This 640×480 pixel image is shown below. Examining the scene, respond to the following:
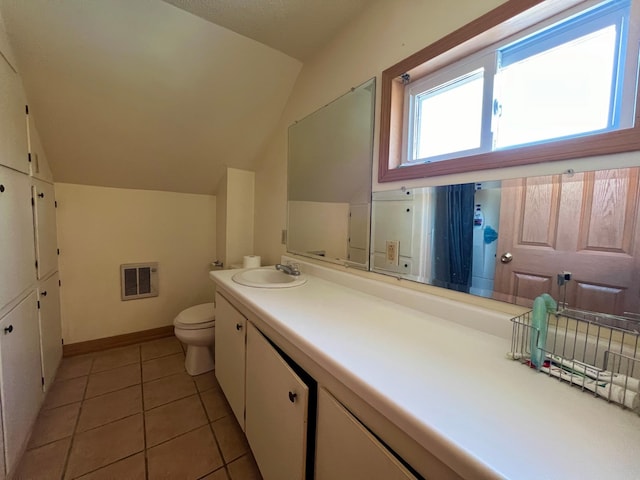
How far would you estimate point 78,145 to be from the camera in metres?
1.80

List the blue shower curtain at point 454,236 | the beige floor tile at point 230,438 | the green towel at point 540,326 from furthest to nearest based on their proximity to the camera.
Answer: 1. the beige floor tile at point 230,438
2. the blue shower curtain at point 454,236
3. the green towel at point 540,326

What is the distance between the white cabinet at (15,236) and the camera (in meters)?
1.09

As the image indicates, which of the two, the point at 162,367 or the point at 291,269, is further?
the point at 162,367

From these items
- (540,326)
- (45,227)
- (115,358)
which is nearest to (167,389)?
(115,358)

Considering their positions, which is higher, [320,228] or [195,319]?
[320,228]

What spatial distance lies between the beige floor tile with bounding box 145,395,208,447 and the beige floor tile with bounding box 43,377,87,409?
552 mm

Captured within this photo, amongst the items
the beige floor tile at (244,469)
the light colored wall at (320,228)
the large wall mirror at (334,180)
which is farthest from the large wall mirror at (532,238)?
the beige floor tile at (244,469)

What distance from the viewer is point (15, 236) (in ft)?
3.99

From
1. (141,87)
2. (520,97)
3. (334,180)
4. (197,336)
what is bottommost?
(197,336)

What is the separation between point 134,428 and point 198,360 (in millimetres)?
548

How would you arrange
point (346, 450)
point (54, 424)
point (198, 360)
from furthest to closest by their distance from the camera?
point (198, 360)
point (54, 424)
point (346, 450)

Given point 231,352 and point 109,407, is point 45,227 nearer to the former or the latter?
point 109,407

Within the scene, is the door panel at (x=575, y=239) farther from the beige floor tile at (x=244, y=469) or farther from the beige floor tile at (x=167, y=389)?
the beige floor tile at (x=167, y=389)

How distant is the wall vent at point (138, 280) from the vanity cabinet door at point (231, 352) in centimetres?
130
